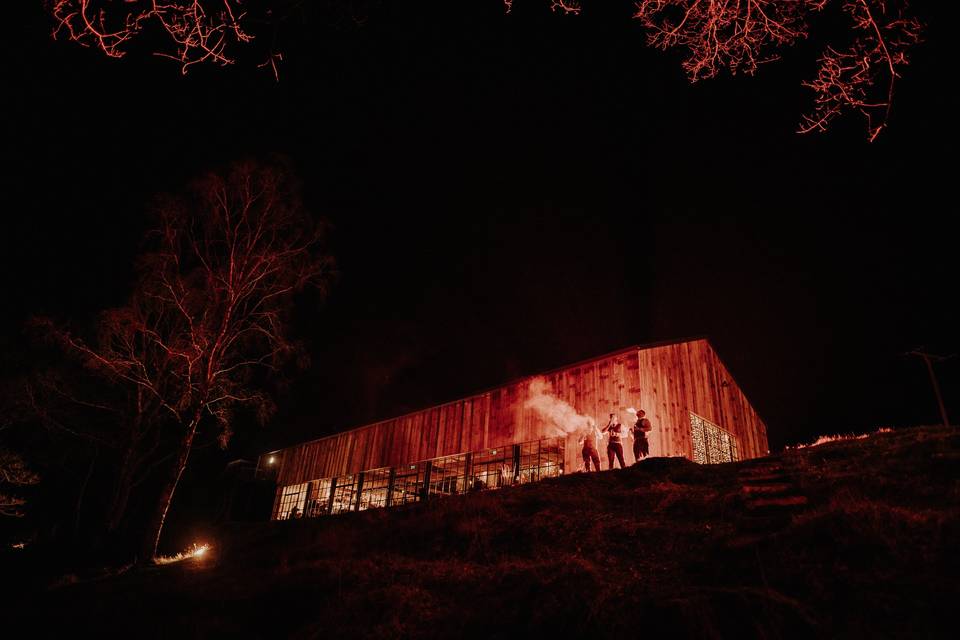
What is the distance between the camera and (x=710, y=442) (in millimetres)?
15883

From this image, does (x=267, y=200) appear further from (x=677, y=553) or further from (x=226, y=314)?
(x=677, y=553)

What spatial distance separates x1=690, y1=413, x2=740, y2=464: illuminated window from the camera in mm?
15027

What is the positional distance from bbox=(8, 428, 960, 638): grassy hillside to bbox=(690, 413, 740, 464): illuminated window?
16.7 feet

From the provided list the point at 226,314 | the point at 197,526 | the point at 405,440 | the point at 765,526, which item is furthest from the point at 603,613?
the point at 197,526

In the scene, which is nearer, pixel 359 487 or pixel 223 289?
pixel 223 289

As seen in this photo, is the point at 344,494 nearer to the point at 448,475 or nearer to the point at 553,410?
the point at 448,475

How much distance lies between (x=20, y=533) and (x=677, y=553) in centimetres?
3374

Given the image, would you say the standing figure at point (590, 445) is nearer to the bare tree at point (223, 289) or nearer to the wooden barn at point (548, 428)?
the wooden barn at point (548, 428)

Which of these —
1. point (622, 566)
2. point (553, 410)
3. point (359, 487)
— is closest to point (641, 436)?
point (553, 410)

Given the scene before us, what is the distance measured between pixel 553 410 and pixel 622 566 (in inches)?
415

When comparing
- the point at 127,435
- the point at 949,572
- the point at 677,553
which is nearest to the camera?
the point at 949,572

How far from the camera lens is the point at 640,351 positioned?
1517 centimetres

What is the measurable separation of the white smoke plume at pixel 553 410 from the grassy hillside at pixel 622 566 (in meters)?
4.76

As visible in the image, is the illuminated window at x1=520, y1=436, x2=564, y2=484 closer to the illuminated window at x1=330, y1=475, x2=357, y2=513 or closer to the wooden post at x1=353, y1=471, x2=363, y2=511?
the wooden post at x1=353, y1=471, x2=363, y2=511
